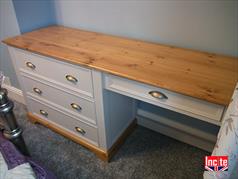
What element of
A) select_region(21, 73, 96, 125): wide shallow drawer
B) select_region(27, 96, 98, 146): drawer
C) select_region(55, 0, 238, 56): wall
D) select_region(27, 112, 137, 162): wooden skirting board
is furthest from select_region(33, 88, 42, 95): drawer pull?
select_region(55, 0, 238, 56): wall

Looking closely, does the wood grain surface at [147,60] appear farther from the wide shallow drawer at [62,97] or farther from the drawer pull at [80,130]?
the drawer pull at [80,130]

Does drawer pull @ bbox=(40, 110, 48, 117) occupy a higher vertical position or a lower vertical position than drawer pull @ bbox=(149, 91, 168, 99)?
lower

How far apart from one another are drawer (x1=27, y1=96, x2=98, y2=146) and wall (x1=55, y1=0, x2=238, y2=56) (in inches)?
30.1

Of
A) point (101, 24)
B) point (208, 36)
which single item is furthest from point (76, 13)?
point (208, 36)

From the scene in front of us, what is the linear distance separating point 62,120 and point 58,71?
0.48m

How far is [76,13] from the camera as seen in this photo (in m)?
1.79

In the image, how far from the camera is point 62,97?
153cm

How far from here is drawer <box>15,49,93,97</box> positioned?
1.29 meters

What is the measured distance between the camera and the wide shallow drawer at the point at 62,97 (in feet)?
4.69

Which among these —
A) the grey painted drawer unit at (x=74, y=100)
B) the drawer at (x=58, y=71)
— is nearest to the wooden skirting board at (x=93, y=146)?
the grey painted drawer unit at (x=74, y=100)

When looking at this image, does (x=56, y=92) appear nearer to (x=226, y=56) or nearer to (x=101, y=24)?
(x=101, y=24)

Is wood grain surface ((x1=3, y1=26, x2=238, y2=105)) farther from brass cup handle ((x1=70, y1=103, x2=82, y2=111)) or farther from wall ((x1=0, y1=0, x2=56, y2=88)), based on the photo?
brass cup handle ((x1=70, y1=103, x2=82, y2=111))

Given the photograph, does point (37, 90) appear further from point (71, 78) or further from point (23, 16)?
A: point (23, 16)

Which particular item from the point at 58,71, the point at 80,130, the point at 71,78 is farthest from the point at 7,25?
the point at 80,130
